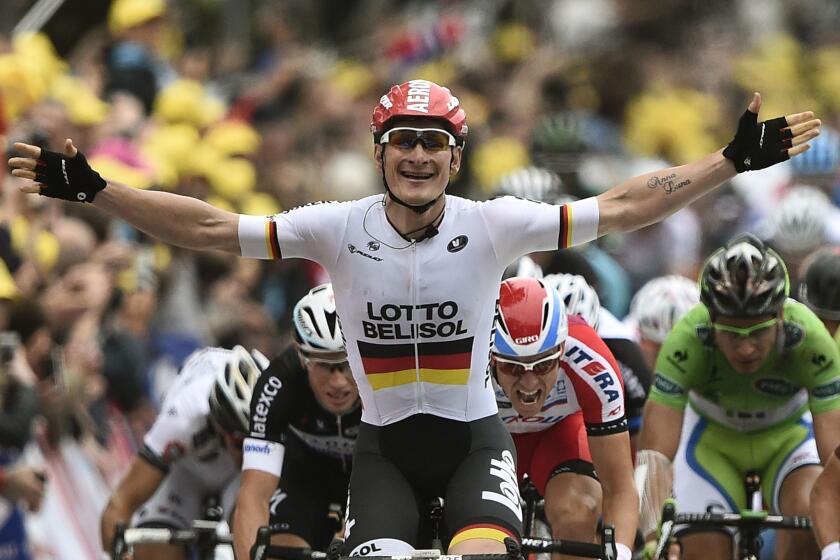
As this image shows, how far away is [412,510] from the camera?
7.69 metres

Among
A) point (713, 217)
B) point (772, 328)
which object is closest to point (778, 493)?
point (772, 328)

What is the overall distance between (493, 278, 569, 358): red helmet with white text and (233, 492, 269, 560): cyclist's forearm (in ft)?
5.17

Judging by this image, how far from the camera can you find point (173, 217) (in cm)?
776

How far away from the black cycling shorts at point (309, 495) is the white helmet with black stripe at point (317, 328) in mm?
949

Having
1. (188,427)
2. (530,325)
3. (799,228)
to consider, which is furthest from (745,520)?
(799,228)

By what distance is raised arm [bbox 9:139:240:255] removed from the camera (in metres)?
7.62

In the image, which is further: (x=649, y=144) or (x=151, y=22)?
(x=649, y=144)

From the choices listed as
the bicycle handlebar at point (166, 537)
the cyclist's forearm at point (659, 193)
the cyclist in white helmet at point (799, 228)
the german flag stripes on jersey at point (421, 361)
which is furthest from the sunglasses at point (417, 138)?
the cyclist in white helmet at point (799, 228)

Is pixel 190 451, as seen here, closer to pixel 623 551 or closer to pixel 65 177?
pixel 623 551

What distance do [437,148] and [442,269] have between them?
0.53 meters

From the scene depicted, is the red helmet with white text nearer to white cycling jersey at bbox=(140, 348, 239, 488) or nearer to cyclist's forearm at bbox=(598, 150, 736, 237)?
cyclist's forearm at bbox=(598, 150, 736, 237)

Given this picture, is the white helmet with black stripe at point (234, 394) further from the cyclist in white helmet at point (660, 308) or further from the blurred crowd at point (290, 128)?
the cyclist in white helmet at point (660, 308)

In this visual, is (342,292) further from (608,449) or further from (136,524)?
(136,524)

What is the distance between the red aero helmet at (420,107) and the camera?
25.5 feet
